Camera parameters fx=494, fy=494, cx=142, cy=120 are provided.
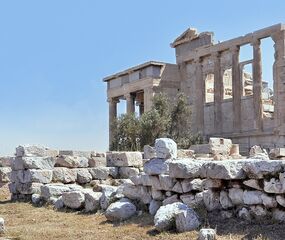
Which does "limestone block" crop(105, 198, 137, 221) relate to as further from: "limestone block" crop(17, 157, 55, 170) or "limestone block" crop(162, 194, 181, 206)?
"limestone block" crop(17, 157, 55, 170)

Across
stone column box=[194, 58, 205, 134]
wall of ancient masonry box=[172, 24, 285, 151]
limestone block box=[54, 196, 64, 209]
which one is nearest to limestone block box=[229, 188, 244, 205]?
limestone block box=[54, 196, 64, 209]

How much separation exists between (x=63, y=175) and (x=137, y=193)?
5.18 m

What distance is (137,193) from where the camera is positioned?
9.85 meters

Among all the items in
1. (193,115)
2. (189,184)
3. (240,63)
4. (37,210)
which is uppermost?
(240,63)

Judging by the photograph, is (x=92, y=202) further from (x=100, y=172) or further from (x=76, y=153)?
(x=76, y=153)

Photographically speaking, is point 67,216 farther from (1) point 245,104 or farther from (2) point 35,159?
(1) point 245,104

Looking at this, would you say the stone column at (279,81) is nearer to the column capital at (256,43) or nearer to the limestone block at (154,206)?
the column capital at (256,43)

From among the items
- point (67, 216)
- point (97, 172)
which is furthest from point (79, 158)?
point (67, 216)

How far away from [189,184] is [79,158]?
738 cm

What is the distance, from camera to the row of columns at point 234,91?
32.2 meters

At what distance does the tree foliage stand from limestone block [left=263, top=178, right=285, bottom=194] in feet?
70.9

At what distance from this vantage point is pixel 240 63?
34.3 metres

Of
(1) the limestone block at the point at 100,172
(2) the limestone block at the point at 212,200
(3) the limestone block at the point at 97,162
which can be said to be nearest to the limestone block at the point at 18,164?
(1) the limestone block at the point at 100,172

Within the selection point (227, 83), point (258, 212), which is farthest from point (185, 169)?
point (227, 83)
